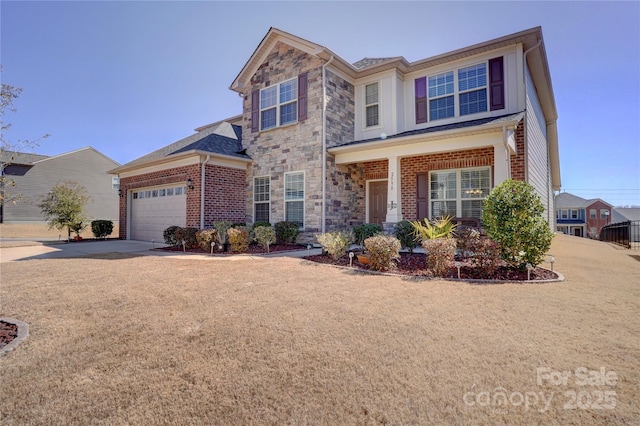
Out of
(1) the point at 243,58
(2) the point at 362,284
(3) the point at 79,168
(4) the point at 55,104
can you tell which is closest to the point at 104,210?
(3) the point at 79,168

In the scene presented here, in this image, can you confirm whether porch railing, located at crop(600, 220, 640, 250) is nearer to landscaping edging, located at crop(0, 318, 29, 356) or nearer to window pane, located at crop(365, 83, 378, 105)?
window pane, located at crop(365, 83, 378, 105)

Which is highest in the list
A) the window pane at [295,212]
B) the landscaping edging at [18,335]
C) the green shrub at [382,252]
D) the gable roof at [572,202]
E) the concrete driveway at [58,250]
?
the gable roof at [572,202]

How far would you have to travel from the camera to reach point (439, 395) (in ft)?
6.63

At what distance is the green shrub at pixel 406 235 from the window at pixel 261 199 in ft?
18.0

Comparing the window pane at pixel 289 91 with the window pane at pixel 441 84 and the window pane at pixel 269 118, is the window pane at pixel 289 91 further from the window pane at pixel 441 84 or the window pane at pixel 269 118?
the window pane at pixel 441 84

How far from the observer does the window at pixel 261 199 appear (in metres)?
12.1

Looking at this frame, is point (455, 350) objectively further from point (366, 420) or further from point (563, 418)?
point (366, 420)

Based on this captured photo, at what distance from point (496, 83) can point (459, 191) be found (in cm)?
350

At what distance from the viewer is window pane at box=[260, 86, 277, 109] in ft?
39.8

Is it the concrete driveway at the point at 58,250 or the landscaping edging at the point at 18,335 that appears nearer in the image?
the landscaping edging at the point at 18,335

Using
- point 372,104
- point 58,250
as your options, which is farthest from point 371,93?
point 58,250

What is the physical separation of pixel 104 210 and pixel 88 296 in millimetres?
28965

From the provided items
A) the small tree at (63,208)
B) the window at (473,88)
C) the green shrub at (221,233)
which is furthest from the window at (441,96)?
the small tree at (63,208)

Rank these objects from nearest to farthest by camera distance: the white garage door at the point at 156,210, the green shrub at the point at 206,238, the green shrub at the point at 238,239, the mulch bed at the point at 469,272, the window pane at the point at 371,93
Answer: the mulch bed at the point at 469,272, the green shrub at the point at 238,239, the green shrub at the point at 206,238, the window pane at the point at 371,93, the white garage door at the point at 156,210
